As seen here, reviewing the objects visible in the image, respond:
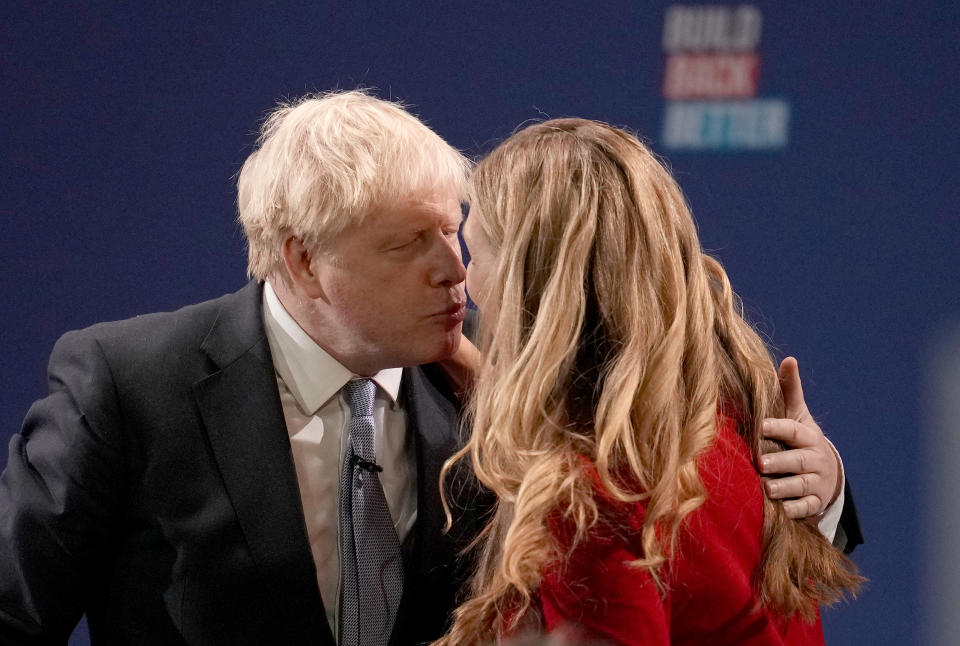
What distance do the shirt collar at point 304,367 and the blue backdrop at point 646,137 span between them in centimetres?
85

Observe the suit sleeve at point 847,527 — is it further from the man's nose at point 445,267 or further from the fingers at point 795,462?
the man's nose at point 445,267

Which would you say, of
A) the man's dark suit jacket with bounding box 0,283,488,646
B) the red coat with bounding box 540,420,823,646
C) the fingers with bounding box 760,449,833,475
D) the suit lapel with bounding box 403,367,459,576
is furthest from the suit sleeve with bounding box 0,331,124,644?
the fingers with bounding box 760,449,833,475

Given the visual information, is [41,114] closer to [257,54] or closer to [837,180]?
[257,54]

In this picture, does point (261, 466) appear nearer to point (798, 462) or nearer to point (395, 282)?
point (395, 282)

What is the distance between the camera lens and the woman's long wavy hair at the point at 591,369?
1.23m

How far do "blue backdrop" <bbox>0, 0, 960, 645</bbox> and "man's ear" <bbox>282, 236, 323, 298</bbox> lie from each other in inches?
33.8

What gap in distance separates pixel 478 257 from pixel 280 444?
41cm

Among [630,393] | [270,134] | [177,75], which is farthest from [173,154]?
[630,393]

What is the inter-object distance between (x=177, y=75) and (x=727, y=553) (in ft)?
5.56

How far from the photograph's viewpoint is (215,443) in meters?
1.58

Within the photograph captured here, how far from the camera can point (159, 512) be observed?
5.10 feet

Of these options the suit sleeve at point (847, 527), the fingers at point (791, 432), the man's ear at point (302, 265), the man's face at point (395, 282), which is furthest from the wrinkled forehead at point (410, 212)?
the suit sleeve at point (847, 527)

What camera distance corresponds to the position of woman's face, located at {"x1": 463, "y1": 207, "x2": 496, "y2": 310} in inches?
55.3

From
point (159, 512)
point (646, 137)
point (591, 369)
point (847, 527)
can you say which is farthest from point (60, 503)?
point (646, 137)
